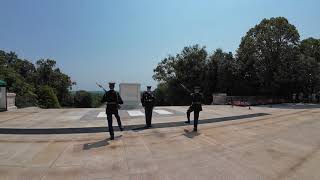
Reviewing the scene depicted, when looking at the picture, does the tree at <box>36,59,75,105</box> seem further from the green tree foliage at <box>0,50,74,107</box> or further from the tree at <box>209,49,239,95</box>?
the tree at <box>209,49,239,95</box>

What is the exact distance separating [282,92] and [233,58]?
8401mm

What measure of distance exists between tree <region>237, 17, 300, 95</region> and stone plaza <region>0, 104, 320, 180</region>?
27.9 m

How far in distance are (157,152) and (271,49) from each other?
1390 inches

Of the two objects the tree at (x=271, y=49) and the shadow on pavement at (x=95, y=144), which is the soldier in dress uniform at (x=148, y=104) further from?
the tree at (x=271, y=49)

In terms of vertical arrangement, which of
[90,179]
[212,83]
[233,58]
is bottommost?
[90,179]

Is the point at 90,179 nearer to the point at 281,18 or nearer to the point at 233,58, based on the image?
the point at 281,18

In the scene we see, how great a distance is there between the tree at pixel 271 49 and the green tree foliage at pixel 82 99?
68862mm

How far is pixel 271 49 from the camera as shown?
4088 centimetres

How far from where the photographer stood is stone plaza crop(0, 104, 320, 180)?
7.12 meters

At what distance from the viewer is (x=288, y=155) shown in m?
9.00

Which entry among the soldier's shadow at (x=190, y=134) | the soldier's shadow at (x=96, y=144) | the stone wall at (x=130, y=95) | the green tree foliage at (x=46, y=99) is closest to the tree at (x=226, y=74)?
the stone wall at (x=130, y=95)

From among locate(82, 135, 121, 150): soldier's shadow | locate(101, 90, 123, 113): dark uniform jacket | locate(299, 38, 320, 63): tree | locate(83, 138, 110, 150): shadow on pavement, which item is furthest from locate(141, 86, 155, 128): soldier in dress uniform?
locate(299, 38, 320, 63): tree

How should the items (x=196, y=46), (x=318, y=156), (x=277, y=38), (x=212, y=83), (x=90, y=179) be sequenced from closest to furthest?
(x=90, y=179), (x=318, y=156), (x=277, y=38), (x=212, y=83), (x=196, y=46)

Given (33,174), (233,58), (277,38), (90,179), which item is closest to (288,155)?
(90,179)
